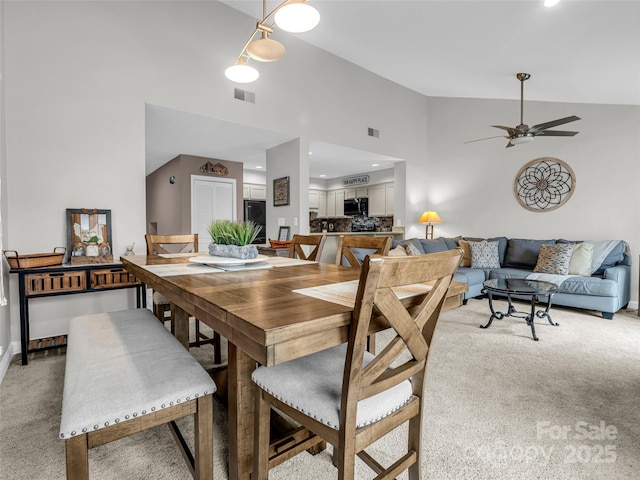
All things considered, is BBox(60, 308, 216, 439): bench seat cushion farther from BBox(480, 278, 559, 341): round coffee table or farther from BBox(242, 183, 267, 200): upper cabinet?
BBox(242, 183, 267, 200): upper cabinet

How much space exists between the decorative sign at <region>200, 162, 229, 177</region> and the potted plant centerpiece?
4.44m

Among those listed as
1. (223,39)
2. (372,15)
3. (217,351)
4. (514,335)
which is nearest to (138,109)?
(223,39)

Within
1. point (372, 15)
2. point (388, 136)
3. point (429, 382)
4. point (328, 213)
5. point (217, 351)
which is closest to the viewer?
point (429, 382)

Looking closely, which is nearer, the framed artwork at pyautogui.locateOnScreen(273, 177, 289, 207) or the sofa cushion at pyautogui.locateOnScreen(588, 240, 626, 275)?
the sofa cushion at pyautogui.locateOnScreen(588, 240, 626, 275)

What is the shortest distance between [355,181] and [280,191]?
3.55m

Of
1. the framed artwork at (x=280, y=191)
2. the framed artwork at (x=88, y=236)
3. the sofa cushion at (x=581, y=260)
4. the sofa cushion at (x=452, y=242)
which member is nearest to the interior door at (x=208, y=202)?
the framed artwork at (x=280, y=191)

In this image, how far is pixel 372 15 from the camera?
361cm

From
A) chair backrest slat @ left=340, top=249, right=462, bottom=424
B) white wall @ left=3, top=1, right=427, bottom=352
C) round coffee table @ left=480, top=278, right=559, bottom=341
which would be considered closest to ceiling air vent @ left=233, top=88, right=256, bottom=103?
white wall @ left=3, top=1, right=427, bottom=352

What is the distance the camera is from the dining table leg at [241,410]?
1158mm

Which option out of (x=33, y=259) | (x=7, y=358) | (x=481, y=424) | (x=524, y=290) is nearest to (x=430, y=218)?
(x=524, y=290)

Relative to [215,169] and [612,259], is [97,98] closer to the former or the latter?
[215,169]

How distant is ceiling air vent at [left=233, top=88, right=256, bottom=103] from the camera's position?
3.80 metres

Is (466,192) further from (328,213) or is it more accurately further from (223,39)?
(223,39)

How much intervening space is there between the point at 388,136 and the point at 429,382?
442 cm
